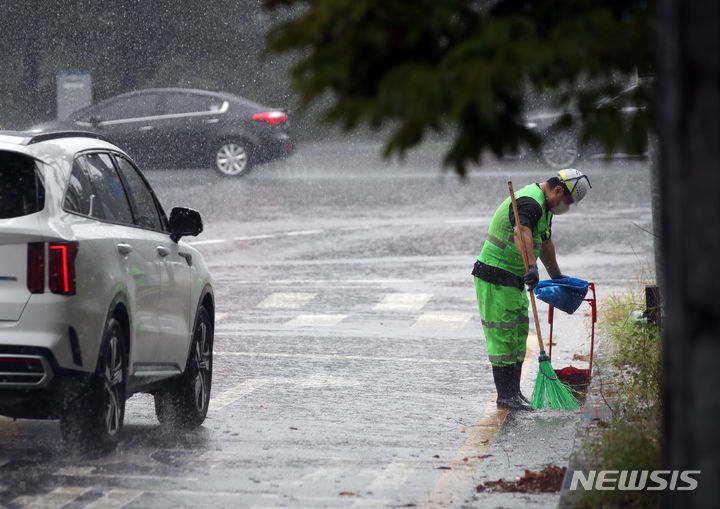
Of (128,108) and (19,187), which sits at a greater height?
(19,187)

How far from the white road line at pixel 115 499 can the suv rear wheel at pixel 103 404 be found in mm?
481

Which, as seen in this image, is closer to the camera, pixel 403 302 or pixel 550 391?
pixel 550 391

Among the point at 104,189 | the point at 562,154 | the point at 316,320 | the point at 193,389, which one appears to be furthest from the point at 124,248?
the point at 562,154

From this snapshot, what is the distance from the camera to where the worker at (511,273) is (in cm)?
895

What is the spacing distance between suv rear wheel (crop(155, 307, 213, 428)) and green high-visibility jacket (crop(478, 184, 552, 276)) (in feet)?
6.40

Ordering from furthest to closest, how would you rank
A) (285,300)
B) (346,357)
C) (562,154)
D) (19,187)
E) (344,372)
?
(562,154) → (285,300) → (346,357) → (344,372) → (19,187)

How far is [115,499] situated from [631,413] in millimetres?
2662

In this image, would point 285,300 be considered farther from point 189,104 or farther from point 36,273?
point 189,104

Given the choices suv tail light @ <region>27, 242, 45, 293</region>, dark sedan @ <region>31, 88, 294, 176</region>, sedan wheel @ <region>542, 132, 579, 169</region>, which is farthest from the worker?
sedan wheel @ <region>542, 132, 579, 169</region>

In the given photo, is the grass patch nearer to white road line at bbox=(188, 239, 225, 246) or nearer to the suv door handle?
the suv door handle

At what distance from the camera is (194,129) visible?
2442 centimetres

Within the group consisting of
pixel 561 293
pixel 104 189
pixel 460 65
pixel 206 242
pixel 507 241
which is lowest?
pixel 206 242

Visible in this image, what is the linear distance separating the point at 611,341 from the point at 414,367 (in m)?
1.55

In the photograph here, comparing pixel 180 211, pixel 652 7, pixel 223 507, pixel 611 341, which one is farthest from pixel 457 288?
pixel 652 7
